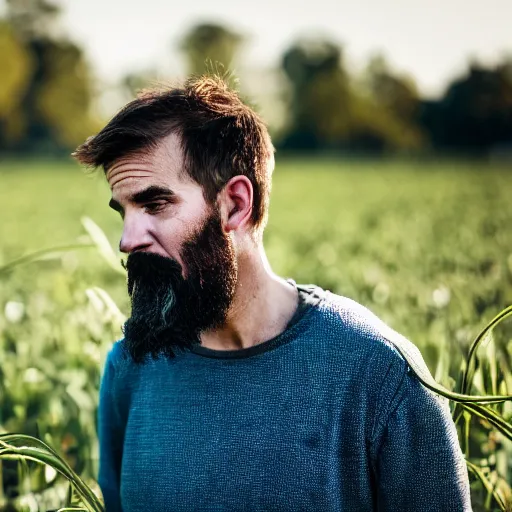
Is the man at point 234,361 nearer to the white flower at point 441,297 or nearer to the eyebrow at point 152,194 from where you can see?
the eyebrow at point 152,194

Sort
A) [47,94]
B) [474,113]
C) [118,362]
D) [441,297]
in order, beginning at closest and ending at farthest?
[118,362] → [441,297] → [47,94] → [474,113]

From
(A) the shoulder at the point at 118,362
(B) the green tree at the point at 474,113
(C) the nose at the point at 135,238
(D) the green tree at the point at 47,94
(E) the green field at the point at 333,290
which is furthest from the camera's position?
(B) the green tree at the point at 474,113

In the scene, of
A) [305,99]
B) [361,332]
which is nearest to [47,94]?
[305,99]

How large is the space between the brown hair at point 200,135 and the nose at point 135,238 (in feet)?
0.53

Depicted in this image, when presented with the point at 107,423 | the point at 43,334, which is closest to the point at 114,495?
the point at 107,423

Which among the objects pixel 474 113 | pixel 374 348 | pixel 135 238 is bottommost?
pixel 374 348

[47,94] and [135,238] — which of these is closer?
[135,238]

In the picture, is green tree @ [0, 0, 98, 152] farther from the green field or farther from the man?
the man

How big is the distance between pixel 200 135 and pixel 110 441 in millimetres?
843

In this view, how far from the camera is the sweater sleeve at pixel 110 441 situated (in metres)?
1.87

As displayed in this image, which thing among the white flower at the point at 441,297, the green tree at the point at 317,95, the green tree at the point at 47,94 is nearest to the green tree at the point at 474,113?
the green tree at the point at 317,95

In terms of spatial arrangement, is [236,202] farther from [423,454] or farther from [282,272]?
[282,272]

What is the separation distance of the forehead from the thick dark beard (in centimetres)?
12

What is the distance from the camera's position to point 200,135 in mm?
1694
